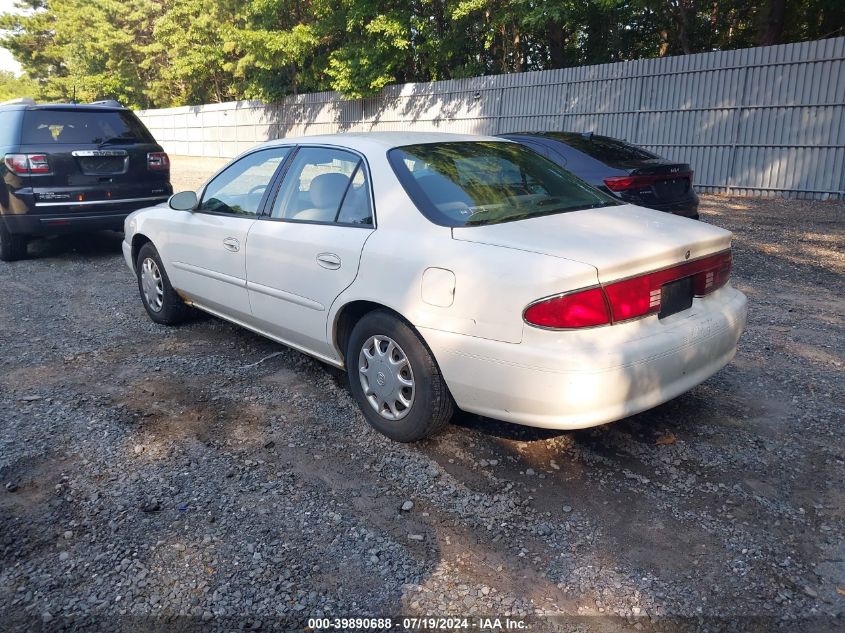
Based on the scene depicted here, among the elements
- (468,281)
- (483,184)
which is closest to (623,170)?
(483,184)

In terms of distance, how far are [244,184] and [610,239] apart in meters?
2.65

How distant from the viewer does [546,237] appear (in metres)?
3.36

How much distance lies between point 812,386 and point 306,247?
128 inches

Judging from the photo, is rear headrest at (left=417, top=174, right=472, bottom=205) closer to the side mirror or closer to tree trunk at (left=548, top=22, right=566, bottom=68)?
the side mirror

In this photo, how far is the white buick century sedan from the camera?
310cm

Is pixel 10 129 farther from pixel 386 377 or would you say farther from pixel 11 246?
pixel 386 377

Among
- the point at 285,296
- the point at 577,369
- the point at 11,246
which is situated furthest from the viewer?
the point at 11,246

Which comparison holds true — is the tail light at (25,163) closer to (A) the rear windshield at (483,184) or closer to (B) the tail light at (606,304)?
(A) the rear windshield at (483,184)

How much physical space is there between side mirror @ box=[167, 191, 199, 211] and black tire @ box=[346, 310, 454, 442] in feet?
6.93

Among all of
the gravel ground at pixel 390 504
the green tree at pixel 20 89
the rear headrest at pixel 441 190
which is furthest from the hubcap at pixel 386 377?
the green tree at pixel 20 89

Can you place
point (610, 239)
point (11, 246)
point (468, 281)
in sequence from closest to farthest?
point (468, 281) < point (610, 239) < point (11, 246)

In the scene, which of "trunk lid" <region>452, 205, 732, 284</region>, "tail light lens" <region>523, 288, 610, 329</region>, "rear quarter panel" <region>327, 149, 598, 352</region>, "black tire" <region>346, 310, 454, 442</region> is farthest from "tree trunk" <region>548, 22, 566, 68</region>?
"tail light lens" <region>523, 288, 610, 329</region>

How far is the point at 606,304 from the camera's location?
Answer: 123 inches

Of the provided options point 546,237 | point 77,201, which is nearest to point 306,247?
point 546,237
